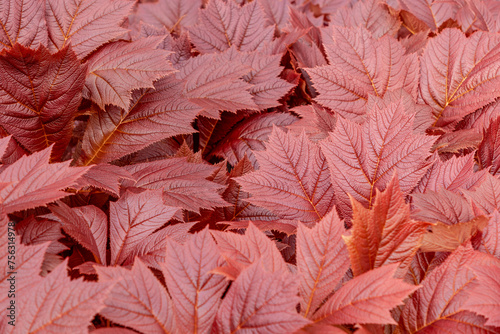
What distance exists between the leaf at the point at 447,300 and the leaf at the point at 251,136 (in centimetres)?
51

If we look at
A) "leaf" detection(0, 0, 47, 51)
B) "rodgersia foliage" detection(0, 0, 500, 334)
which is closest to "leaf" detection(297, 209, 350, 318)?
"rodgersia foliage" detection(0, 0, 500, 334)

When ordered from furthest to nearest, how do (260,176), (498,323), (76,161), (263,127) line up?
1. (263,127)
2. (76,161)
3. (260,176)
4. (498,323)

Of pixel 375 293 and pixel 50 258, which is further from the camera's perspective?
pixel 50 258

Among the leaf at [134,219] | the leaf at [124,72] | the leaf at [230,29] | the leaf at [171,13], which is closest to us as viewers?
the leaf at [134,219]

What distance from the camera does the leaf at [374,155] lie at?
77cm

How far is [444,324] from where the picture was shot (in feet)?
1.98

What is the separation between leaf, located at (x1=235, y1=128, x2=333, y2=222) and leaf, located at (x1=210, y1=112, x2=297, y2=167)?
0.20 meters

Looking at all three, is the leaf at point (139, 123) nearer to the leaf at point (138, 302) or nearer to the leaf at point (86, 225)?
the leaf at point (86, 225)

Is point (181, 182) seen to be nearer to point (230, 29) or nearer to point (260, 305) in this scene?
point (260, 305)

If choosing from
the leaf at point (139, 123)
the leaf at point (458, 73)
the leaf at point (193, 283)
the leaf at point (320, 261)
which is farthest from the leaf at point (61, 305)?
the leaf at point (458, 73)

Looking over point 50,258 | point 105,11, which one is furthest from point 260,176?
point 105,11

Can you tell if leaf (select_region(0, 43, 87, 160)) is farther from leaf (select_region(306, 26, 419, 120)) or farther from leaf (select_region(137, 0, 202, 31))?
leaf (select_region(137, 0, 202, 31))

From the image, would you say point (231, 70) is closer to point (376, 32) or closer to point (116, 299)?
point (376, 32)

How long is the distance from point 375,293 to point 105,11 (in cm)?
85
